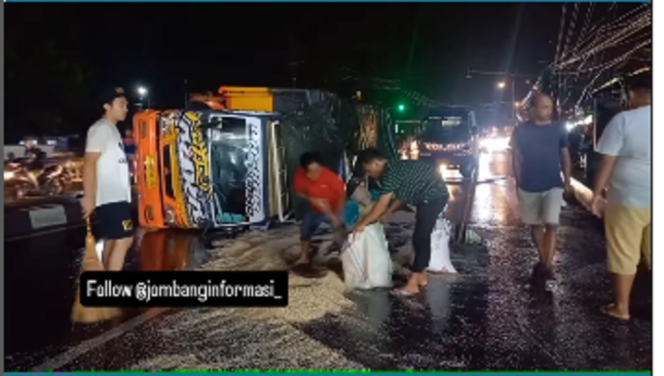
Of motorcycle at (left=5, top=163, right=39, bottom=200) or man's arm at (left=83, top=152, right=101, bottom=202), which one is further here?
motorcycle at (left=5, top=163, right=39, bottom=200)

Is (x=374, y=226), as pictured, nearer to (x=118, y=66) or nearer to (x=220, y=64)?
(x=220, y=64)

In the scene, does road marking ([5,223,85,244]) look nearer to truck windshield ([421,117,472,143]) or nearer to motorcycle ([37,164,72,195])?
motorcycle ([37,164,72,195])

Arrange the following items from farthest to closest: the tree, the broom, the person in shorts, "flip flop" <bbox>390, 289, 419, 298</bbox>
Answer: the tree, the person in shorts, "flip flop" <bbox>390, 289, 419, 298</bbox>, the broom

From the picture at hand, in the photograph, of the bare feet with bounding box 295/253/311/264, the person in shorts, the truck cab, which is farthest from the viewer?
the truck cab

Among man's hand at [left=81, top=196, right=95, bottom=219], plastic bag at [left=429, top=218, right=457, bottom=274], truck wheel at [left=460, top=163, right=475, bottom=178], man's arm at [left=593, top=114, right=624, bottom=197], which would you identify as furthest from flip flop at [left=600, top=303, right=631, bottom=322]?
truck wheel at [left=460, top=163, right=475, bottom=178]

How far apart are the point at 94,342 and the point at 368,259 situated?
2.32m

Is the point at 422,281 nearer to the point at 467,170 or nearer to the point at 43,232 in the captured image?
the point at 43,232

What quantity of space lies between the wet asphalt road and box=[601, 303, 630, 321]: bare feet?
81mm

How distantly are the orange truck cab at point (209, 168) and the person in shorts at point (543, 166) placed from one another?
3.50 metres

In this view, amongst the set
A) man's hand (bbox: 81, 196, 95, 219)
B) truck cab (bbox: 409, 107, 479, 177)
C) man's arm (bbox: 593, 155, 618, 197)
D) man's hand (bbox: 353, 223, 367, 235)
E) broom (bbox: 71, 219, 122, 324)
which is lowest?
broom (bbox: 71, 219, 122, 324)

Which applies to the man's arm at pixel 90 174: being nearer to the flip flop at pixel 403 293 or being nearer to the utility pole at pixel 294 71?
the flip flop at pixel 403 293

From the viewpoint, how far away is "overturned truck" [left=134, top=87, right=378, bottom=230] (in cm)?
741

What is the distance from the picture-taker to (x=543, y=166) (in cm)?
538

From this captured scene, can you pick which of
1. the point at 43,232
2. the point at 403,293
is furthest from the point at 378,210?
the point at 43,232
